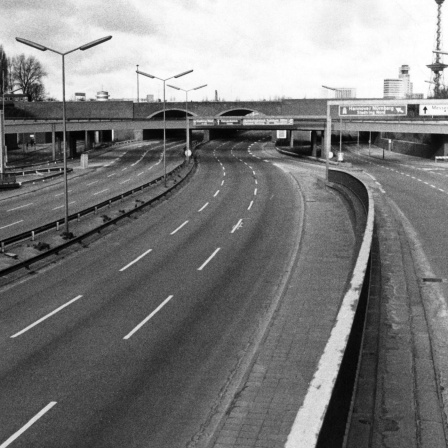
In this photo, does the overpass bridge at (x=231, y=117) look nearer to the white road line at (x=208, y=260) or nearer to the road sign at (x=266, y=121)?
the road sign at (x=266, y=121)

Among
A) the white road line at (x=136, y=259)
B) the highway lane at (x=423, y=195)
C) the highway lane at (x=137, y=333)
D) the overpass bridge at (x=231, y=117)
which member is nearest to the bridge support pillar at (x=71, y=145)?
the overpass bridge at (x=231, y=117)

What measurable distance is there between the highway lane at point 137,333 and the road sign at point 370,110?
42157 millimetres

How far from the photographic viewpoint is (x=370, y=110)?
7900cm

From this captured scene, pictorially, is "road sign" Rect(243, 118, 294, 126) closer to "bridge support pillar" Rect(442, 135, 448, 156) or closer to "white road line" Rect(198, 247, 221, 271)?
"bridge support pillar" Rect(442, 135, 448, 156)

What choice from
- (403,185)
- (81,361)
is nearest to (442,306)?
(81,361)

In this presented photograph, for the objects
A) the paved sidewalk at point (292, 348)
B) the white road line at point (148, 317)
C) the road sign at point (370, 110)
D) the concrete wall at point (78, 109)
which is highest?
the concrete wall at point (78, 109)

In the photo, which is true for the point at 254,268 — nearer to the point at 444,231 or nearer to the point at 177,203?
the point at 444,231

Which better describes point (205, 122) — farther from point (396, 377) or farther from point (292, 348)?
point (396, 377)

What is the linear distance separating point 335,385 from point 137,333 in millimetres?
10565

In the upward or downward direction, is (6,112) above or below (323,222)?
above

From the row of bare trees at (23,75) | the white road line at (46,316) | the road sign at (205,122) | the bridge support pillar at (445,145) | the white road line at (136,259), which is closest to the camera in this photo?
the white road line at (46,316)

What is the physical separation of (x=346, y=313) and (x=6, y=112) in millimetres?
123778

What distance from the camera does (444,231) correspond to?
35.5 m

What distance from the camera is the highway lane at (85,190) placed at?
44062mm
